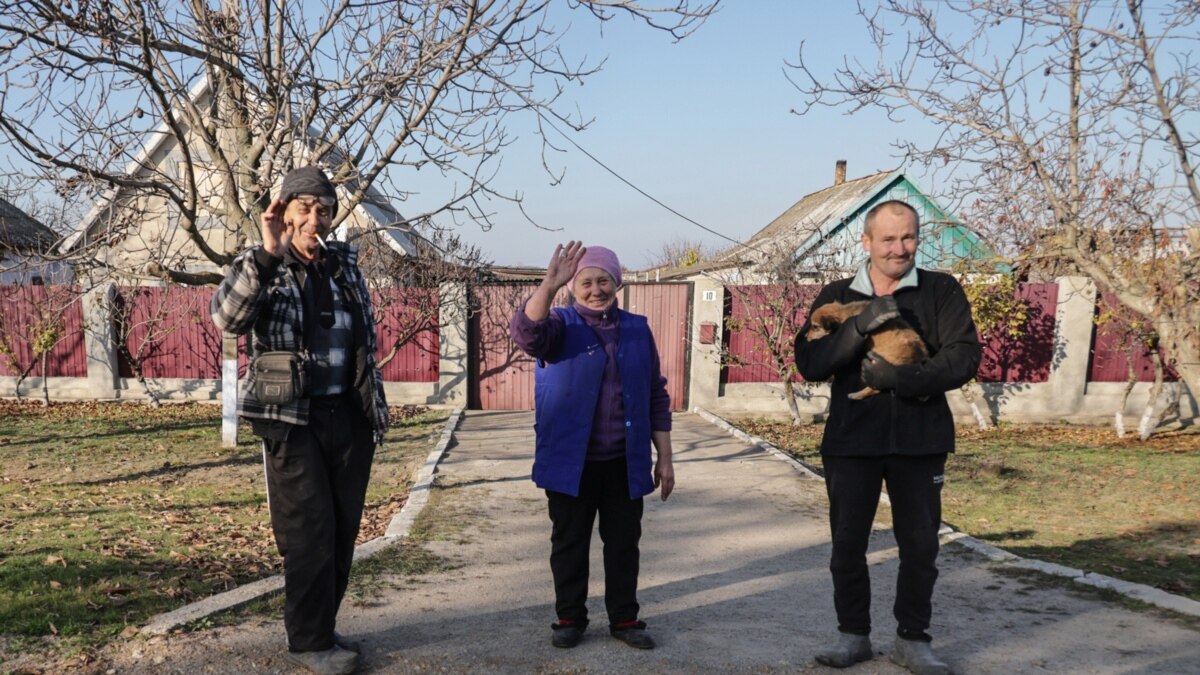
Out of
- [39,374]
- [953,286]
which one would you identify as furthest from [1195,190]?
[39,374]

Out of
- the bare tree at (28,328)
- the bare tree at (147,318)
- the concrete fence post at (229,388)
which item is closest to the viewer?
the concrete fence post at (229,388)

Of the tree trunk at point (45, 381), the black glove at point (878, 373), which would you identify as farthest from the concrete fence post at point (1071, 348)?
the tree trunk at point (45, 381)

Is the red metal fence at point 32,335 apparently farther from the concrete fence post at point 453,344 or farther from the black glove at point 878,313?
the black glove at point 878,313

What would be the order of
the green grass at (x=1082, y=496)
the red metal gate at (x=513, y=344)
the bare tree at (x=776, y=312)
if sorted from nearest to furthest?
the green grass at (x=1082, y=496) < the bare tree at (x=776, y=312) < the red metal gate at (x=513, y=344)

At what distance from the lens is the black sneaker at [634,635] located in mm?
3615

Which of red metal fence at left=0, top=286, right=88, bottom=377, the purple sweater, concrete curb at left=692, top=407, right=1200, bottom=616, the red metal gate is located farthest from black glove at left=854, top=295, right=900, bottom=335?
red metal fence at left=0, top=286, right=88, bottom=377

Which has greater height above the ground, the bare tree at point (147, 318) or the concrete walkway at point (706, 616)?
the bare tree at point (147, 318)

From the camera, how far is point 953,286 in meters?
3.49

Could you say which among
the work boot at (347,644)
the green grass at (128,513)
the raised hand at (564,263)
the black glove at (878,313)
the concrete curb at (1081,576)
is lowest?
the green grass at (128,513)

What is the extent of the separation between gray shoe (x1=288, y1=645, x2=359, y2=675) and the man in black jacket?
6.51 ft

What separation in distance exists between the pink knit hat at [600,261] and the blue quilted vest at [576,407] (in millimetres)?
A: 237

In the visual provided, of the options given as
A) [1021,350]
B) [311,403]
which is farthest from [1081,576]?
[1021,350]

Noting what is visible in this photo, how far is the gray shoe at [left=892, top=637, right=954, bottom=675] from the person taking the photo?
130 inches

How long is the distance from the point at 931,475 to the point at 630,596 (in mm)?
1420
